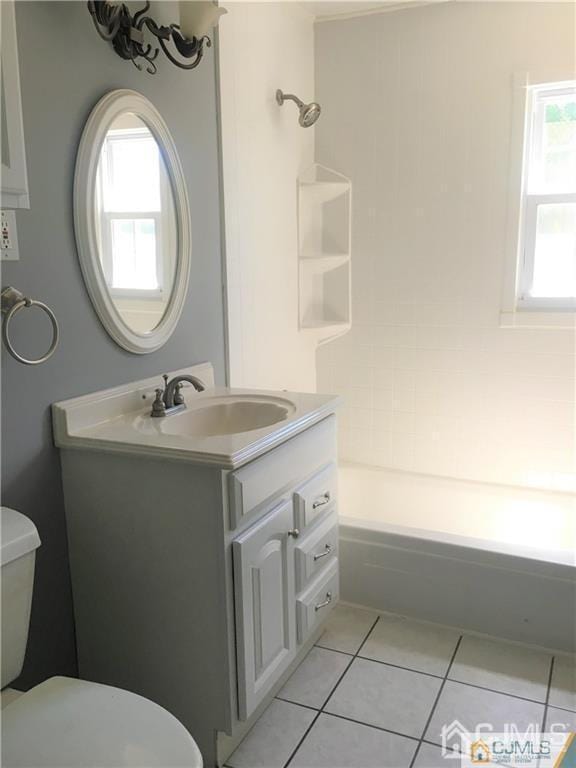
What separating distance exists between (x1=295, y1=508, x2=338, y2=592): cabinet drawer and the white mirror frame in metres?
0.75

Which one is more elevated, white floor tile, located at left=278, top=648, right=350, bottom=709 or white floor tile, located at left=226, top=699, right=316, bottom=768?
white floor tile, located at left=278, top=648, right=350, bottom=709

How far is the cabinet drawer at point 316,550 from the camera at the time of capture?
1.90 metres

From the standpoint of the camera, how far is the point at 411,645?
2.22 metres

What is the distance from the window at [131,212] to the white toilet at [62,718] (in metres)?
0.77

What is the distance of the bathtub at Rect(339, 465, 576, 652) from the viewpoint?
7.04ft

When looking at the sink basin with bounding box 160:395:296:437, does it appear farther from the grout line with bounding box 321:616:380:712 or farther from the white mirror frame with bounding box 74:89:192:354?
the grout line with bounding box 321:616:380:712

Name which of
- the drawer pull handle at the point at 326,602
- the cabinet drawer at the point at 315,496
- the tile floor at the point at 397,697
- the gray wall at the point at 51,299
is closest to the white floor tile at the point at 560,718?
the tile floor at the point at 397,697

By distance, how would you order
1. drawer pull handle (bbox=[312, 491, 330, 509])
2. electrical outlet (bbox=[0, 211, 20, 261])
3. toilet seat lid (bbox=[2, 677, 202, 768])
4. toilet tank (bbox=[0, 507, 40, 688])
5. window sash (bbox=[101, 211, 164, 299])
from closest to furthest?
toilet seat lid (bbox=[2, 677, 202, 768]), toilet tank (bbox=[0, 507, 40, 688]), electrical outlet (bbox=[0, 211, 20, 261]), window sash (bbox=[101, 211, 164, 299]), drawer pull handle (bbox=[312, 491, 330, 509])

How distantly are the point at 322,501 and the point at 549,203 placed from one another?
Answer: 1.70m

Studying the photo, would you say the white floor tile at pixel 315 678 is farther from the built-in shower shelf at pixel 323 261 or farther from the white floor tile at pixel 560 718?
the built-in shower shelf at pixel 323 261

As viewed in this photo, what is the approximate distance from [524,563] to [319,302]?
5.20ft

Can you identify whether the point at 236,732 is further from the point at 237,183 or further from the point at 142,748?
the point at 237,183

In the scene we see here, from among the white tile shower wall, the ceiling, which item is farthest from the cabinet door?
the ceiling

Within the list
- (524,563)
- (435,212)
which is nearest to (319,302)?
(435,212)
